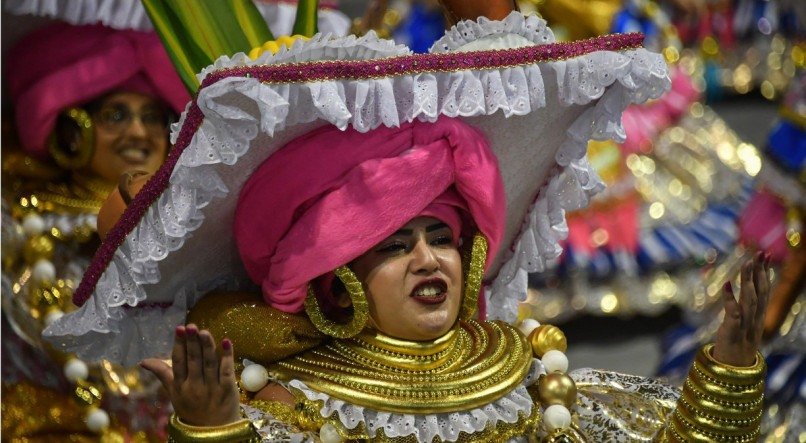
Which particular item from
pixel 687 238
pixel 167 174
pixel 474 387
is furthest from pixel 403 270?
pixel 687 238

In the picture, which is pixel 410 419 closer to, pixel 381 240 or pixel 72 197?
pixel 381 240

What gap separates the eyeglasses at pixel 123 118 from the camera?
3607mm

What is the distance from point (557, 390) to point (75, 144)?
1.29 meters

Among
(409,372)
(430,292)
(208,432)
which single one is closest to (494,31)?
(430,292)

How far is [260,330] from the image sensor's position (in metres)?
2.72

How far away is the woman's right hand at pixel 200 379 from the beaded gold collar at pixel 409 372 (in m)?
0.29

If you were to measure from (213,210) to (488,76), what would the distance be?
18.6 inches

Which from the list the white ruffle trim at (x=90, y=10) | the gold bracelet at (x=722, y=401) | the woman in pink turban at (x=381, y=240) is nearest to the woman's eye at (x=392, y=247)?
the woman in pink turban at (x=381, y=240)

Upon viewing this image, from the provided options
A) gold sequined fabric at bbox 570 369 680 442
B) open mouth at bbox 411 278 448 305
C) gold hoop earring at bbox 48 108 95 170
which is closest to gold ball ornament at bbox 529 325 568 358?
gold sequined fabric at bbox 570 369 680 442

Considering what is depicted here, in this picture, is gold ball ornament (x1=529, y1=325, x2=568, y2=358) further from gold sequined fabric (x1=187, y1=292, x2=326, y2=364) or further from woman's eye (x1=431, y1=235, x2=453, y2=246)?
gold sequined fabric (x1=187, y1=292, x2=326, y2=364)

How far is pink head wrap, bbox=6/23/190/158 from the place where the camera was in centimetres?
357

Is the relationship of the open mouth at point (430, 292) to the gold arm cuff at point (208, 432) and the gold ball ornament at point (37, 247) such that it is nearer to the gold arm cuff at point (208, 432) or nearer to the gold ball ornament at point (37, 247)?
the gold arm cuff at point (208, 432)

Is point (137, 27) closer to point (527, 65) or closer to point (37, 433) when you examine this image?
point (37, 433)

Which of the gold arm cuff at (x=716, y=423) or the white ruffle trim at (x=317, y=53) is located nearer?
the white ruffle trim at (x=317, y=53)
